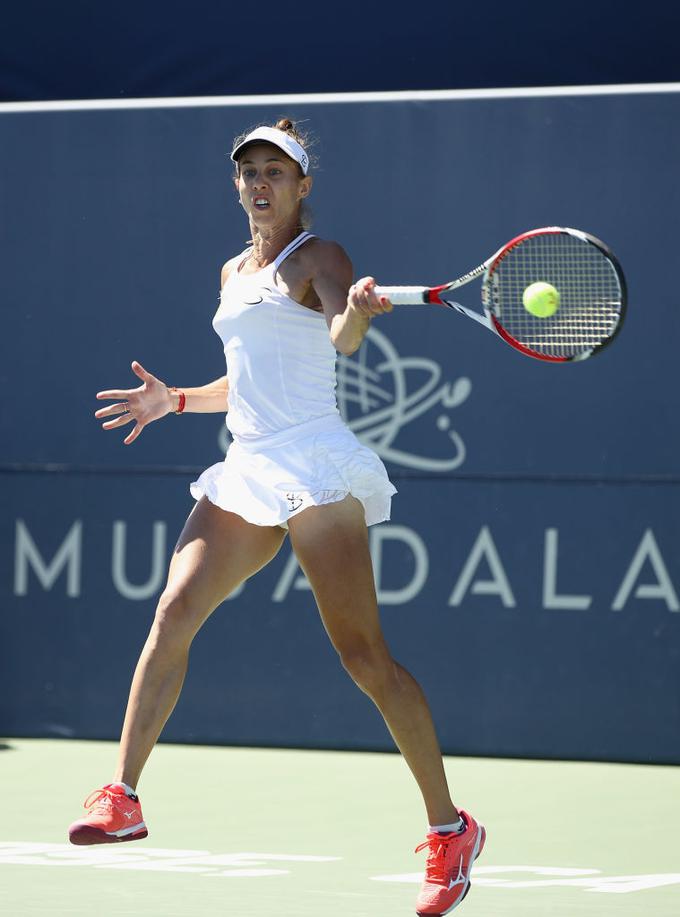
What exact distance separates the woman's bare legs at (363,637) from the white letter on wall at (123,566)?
2591 millimetres

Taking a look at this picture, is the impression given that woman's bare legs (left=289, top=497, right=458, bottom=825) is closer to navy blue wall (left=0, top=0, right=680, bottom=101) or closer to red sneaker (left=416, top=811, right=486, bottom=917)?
red sneaker (left=416, top=811, right=486, bottom=917)

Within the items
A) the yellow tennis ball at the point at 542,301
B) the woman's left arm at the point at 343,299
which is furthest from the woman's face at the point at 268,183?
the yellow tennis ball at the point at 542,301

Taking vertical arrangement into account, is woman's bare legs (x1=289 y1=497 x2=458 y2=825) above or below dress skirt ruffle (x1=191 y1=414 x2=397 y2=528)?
below

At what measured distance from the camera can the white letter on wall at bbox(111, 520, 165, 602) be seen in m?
6.57

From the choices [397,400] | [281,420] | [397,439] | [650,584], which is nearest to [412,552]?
[397,439]

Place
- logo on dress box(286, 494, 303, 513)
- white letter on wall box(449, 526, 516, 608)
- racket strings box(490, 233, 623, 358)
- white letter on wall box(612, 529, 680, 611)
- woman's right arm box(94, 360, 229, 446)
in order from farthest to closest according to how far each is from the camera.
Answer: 1. white letter on wall box(449, 526, 516, 608)
2. white letter on wall box(612, 529, 680, 611)
3. racket strings box(490, 233, 623, 358)
4. woman's right arm box(94, 360, 229, 446)
5. logo on dress box(286, 494, 303, 513)

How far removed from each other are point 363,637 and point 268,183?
104cm

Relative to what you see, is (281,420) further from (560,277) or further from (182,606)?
(560,277)

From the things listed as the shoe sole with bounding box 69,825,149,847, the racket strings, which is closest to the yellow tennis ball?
the racket strings

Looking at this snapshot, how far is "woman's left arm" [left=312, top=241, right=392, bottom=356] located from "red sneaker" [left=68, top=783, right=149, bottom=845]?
3.41 ft

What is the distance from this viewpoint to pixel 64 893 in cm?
419

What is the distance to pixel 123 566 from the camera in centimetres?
662

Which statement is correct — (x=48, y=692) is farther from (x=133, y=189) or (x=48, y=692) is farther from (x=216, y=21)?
(x=216, y=21)

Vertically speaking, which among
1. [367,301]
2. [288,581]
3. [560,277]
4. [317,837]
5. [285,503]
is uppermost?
[560,277]
